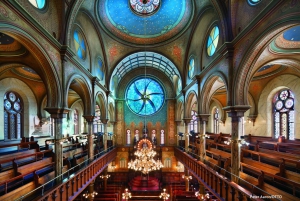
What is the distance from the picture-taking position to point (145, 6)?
15406 millimetres

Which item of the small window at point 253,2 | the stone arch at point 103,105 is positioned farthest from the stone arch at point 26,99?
the small window at point 253,2

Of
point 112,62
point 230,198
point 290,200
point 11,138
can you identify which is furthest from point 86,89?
point 290,200

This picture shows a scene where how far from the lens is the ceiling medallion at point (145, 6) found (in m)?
15.2

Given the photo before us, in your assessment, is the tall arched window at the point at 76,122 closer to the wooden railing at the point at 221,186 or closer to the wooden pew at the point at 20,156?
the wooden pew at the point at 20,156

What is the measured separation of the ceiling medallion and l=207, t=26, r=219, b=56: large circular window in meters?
6.40

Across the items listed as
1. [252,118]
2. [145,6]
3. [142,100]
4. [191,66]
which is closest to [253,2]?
[191,66]

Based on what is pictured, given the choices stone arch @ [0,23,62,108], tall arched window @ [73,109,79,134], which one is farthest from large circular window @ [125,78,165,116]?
stone arch @ [0,23,62,108]

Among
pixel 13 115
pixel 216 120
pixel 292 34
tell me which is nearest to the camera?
pixel 292 34

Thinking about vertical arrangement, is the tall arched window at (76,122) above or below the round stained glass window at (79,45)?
below

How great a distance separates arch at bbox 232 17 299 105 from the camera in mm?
5459

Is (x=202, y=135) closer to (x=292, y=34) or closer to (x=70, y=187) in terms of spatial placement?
(x=292, y=34)

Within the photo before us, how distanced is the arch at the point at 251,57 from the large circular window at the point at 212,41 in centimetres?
372

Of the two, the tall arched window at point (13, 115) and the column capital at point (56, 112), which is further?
the tall arched window at point (13, 115)

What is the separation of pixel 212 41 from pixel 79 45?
943 cm
